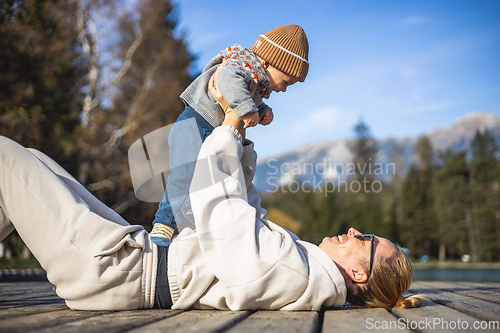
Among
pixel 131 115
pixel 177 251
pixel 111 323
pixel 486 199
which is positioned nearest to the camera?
pixel 111 323

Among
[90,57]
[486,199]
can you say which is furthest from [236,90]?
[486,199]

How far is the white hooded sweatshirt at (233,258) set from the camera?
1538 millimetres

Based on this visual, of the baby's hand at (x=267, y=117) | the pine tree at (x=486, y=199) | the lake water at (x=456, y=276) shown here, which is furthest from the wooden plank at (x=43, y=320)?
the pine tree at (x=486, y=199)

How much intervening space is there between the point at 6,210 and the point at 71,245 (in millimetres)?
302

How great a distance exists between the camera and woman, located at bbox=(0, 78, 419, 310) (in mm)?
1534

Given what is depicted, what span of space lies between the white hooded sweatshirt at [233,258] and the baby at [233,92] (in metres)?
0.30

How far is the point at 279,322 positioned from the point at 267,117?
1481mm

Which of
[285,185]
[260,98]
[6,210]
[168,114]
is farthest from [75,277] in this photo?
[285,185]

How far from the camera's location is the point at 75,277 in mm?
1592

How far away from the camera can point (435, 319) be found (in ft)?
4.87

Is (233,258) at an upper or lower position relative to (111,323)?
upper

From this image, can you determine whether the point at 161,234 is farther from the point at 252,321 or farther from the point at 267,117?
the point at 267,117

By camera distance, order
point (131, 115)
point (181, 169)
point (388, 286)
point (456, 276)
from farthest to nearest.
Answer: point (456, 276), point (131, 115), point (181, 169), point (388, 286)

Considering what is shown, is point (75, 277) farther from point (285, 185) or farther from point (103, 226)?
point (285, 185)
